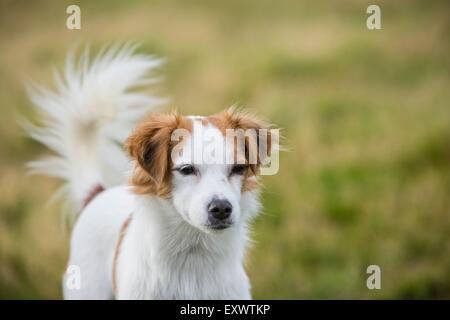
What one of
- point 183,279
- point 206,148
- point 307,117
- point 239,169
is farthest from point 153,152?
point 307,117

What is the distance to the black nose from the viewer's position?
15.1 feet

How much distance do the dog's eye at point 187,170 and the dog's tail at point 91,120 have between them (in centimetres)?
157

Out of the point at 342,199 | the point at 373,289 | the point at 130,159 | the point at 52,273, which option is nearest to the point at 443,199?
the point at 342,199

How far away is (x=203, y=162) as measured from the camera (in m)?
4.73

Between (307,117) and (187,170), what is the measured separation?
6.56 meters

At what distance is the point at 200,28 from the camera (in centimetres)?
1527

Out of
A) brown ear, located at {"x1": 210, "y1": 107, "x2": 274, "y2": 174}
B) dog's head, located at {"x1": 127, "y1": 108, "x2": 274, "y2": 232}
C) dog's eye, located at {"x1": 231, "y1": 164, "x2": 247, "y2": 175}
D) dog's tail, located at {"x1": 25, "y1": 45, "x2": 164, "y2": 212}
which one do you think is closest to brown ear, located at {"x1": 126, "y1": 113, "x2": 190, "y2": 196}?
dog's head, located at {"x1": 127, "y1": 108, "x2": 274, "y2": 232}

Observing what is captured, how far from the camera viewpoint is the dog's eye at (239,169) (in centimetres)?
485

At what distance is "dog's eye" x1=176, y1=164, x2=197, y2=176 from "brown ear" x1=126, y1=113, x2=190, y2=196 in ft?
0.45

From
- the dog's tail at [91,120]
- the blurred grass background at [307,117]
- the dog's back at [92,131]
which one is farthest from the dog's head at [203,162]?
the blurred grass background at [307,117]

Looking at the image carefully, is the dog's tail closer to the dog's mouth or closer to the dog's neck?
the dog's neck

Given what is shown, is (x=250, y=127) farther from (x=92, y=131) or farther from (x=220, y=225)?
(x=92, y=131)

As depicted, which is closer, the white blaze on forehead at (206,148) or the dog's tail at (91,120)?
the white blaze on forehead at (206,148)

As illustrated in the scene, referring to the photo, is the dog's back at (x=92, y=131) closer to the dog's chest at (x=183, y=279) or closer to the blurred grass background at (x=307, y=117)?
the dog's chest at (x=183, y=279)
